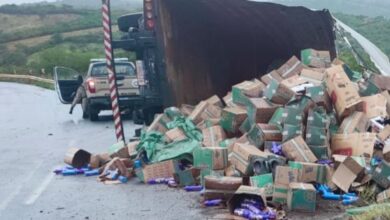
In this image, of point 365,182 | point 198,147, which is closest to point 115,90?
point 198,147

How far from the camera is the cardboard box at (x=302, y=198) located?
8.04 metres

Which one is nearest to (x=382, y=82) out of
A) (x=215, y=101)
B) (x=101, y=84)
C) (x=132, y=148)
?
(x=215, y=101)

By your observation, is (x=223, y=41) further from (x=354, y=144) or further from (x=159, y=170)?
(x=354, y=144)

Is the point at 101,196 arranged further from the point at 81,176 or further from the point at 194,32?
the point at 194,32

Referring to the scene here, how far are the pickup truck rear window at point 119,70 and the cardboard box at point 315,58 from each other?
981cm

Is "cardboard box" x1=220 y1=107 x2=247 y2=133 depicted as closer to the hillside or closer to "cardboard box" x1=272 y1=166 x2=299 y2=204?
"cardboard box" x1=272 y1=166 x2=299 y2=204

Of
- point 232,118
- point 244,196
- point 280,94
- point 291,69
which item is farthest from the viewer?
point 291,69

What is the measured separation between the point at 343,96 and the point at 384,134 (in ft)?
2.91

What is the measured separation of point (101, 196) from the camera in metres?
9.49

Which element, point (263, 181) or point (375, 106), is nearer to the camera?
point (263, 181)

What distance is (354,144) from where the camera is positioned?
31.0ft

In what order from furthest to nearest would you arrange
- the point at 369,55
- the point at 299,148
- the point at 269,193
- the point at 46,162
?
the point at 369,55, the point at 46,162, the point at 299,148, the point at 269,193

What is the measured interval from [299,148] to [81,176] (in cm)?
347

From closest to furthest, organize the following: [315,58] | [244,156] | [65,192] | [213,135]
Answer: [244,156]
[65,192]
[213,135]
[315,58]
